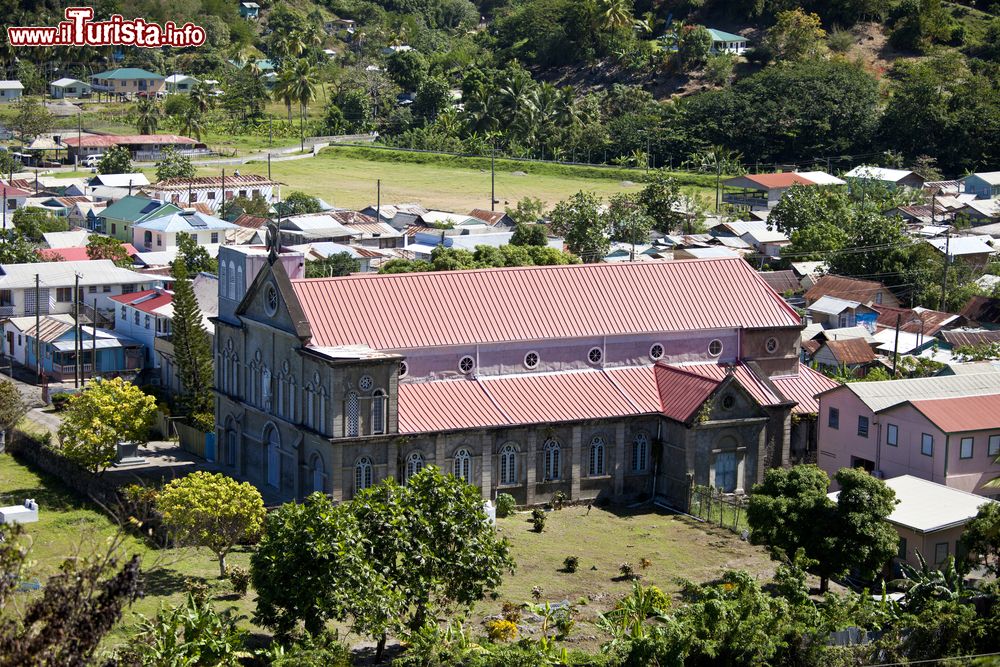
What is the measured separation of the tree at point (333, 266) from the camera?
298 ft

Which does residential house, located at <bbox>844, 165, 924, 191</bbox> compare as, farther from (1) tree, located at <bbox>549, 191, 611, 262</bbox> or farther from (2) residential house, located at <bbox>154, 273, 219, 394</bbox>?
(2) residential house, located at <bbox>154, 273, 219, 394</bbox>

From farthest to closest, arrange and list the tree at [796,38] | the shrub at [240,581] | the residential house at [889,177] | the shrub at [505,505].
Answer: the tree at [796,38] → the residential house at [889,177] → the shrub at [505,505] → the shrub at [240,581]

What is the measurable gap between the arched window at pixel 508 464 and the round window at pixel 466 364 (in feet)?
11.0

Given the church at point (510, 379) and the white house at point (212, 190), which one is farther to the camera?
the white house at point (212, 190)

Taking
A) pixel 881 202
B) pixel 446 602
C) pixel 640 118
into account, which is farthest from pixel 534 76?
pixel 446 602

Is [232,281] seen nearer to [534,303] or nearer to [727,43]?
[534,303]

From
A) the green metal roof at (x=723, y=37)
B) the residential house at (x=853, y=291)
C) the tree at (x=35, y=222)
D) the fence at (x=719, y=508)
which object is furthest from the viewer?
the green metal roof at (x=723, y=37)

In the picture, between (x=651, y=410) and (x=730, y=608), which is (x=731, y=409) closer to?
(x=651, y=410)

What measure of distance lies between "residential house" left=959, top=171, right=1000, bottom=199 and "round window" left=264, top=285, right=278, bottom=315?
85.8 meters

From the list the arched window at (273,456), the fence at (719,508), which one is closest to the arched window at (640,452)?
the fence at (719,508)

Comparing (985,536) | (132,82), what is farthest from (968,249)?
(132,82)

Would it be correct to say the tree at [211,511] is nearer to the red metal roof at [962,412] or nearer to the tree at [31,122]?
the red metal roof at [962,412]

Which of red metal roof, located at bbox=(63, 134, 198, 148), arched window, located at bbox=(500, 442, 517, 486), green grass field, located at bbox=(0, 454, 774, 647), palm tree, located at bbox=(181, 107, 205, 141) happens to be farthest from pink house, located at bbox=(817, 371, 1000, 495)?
palm tree, located at bbox=(181, 107, 205, 141)

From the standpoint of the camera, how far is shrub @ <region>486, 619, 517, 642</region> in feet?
143
